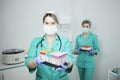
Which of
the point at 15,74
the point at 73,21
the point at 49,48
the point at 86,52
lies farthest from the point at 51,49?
the point at 73,21

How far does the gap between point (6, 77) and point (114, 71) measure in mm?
1633

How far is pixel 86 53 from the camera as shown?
2.69 meters

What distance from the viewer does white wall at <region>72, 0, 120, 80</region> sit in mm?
2889

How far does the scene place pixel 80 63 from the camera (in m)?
2.74

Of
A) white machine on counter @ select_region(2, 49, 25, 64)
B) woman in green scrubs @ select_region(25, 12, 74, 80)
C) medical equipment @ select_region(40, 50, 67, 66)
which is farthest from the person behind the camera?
white machine on counter @ select_region(2, 49, 25, 64)

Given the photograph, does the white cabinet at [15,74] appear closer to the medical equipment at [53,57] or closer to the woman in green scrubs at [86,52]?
the medical equipment at [53,57]

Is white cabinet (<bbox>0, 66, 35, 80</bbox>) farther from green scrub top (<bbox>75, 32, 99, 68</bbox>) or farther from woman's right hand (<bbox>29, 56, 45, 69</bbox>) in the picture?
green scrub top (<bbox>75, 32, 99, 68</bbox>)

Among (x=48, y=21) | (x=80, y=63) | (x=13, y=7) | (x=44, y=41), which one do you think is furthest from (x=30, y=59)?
(x=80, y=63)

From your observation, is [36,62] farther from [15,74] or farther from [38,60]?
[15,74]

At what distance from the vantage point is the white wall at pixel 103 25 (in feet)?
9.48

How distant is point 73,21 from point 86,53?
26.5 inches

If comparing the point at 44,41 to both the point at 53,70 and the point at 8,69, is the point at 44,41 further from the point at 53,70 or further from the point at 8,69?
the point at 8,69

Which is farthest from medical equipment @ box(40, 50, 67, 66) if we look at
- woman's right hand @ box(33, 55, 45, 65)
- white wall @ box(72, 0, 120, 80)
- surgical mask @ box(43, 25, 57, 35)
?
white wall @ box(72, 0, 120, 80)

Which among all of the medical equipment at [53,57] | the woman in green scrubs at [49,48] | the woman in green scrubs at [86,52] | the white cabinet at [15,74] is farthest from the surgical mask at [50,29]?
the woman in green scrubs at [86,52]
